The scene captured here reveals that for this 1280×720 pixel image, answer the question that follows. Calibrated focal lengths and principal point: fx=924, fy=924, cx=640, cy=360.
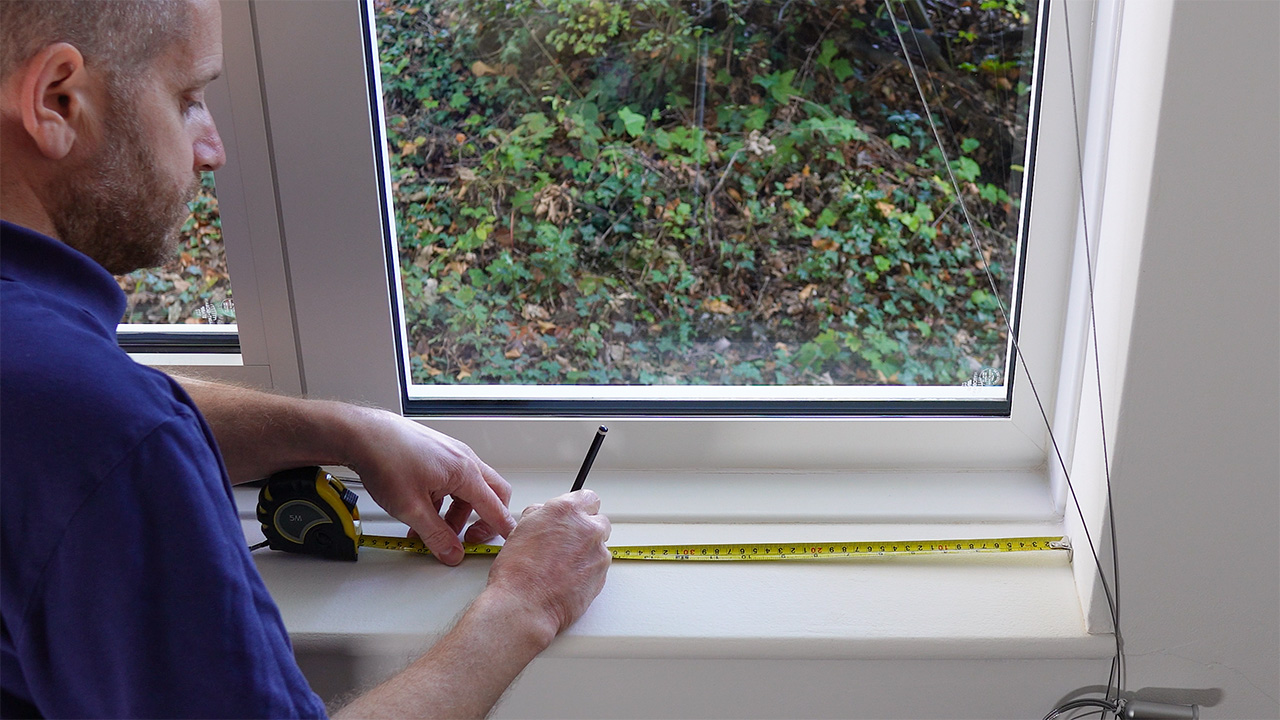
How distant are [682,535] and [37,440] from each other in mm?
769

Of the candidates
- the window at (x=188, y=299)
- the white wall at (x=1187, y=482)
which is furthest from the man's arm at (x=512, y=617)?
the window at (x=188, y=299)

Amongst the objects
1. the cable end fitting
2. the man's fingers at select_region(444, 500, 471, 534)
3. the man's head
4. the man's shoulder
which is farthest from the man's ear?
the cable end fitting

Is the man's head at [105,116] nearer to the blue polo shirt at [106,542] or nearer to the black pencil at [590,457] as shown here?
the blue polo shirt at [106,542]

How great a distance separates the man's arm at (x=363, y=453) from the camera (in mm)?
1115

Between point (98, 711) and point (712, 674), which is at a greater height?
point (98, 711)

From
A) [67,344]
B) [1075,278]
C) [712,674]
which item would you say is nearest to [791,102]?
[1075,278]

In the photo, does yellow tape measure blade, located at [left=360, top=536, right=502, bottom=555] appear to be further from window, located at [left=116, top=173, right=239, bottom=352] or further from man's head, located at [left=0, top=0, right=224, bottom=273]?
man's head, located at [left=0, top=0, right=224, bottom=273]

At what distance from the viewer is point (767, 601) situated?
3.57 feet

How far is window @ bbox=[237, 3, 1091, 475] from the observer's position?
1.12m

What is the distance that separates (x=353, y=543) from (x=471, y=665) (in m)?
0.33

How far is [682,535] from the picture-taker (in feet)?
4.00

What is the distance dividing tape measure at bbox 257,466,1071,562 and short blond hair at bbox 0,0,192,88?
53 centimetres

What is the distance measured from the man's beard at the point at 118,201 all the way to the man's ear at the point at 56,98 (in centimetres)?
3

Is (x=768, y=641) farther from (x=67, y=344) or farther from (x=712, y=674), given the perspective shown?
(x=67, y=344)
